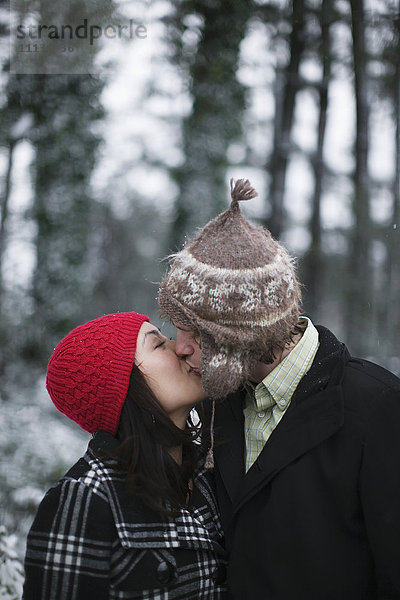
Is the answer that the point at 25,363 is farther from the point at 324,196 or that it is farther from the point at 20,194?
the point at 324,196

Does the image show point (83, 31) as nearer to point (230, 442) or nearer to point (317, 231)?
point (317, 231)

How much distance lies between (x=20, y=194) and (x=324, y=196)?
3576 millimetres

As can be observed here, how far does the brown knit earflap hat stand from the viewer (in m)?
1.93

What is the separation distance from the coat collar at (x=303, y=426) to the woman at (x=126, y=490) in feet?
0.77

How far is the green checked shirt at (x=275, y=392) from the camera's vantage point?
2158 millimetres

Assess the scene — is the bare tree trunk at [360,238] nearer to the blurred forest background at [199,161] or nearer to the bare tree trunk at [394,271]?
the blurred forest background at [199,161]

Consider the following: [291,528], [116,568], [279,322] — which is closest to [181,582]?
[116,568]

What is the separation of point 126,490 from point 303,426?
0.72 meters

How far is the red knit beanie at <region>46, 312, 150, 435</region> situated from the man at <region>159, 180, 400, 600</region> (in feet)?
0.88

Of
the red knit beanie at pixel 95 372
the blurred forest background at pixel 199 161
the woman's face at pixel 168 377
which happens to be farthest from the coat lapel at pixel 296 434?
the blurred forest background at pixel 199 161

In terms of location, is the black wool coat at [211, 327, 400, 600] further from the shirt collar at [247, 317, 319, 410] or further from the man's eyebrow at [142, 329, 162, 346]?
the man's eyebrow at [142, 329, 162, 346]

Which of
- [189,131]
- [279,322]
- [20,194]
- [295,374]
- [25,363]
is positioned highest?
[189,131]

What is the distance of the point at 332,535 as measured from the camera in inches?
73.9

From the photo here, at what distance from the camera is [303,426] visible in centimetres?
200
